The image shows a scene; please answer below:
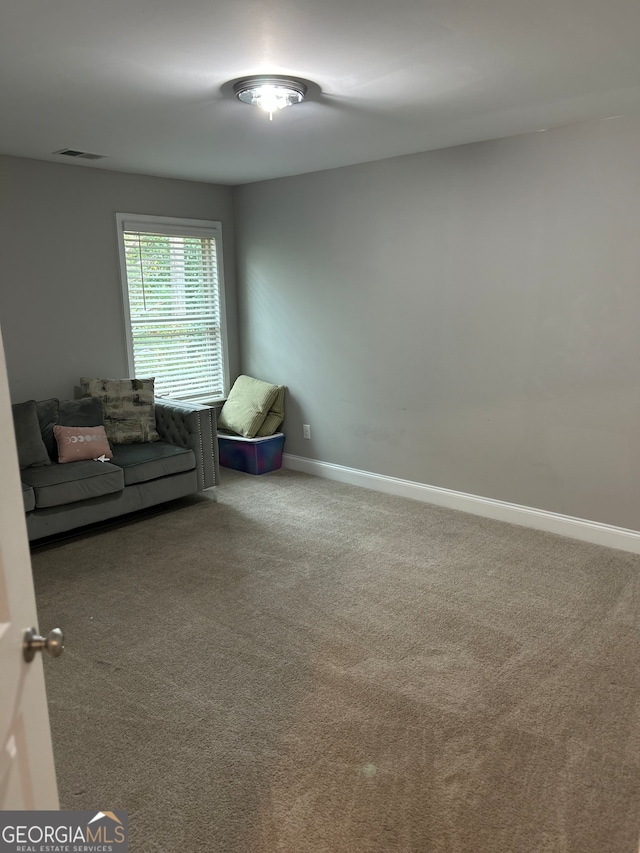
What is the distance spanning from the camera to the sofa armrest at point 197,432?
4645 mm

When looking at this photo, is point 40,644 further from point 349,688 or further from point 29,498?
point 29,498

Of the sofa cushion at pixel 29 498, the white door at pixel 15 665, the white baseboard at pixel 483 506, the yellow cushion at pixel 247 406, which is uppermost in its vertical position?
the white door at pixel 15 665

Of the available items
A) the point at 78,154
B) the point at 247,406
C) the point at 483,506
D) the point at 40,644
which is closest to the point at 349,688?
the point at 40,644

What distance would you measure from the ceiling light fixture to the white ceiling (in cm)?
7

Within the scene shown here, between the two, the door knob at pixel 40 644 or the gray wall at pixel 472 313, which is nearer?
the door knob at pixel 40 644

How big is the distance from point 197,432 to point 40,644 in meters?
3.55

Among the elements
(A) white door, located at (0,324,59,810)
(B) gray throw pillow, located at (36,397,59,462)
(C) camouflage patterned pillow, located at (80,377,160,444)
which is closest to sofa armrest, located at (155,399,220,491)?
(C) camouflage patterned pillow, located at (80,377,160,444)

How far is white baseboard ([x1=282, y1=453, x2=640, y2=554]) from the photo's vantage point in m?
3.90

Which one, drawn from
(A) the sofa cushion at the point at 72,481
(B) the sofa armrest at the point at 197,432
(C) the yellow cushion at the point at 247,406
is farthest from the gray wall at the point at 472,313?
(A) the sofa cushion at the point at 72,481

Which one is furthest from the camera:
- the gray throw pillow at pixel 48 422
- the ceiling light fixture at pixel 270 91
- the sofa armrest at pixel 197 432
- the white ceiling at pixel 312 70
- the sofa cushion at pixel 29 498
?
the sofa armrest at pixel 197 432

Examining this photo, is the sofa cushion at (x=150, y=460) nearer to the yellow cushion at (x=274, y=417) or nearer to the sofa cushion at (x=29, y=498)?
the sofa cushion at (x=29, y=498)

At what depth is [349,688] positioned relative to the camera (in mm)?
2557

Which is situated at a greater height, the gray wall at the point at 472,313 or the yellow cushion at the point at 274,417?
the gray wall at the point at 472,313

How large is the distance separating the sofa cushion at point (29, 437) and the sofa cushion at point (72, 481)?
0.07 m
